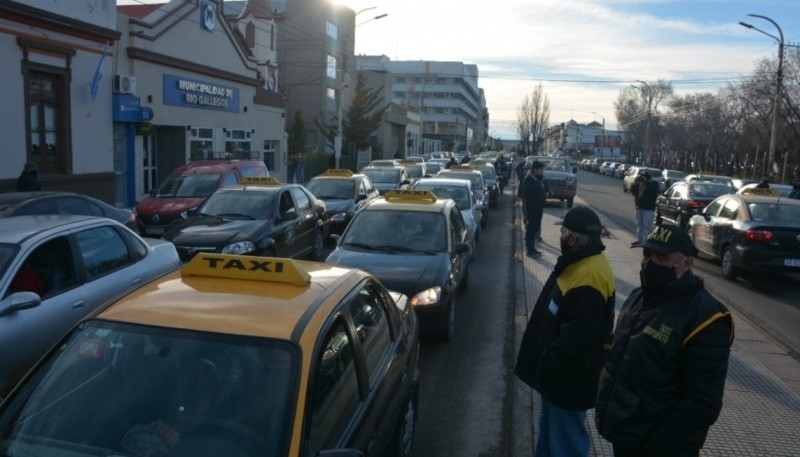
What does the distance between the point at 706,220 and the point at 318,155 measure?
2787 centimetres

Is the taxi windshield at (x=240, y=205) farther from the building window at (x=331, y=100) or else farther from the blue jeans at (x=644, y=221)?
the building window at (x=331, y=100)

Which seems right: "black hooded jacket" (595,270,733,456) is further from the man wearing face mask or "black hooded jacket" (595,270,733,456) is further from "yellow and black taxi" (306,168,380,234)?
"yellow and black taxi" (306,168,380,234)

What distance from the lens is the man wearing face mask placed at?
304cm

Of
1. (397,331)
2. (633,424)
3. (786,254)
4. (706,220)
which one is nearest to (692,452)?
(633,424)

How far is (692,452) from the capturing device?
3207 millimetres

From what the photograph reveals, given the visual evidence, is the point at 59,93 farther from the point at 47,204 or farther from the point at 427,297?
the point at 427,297

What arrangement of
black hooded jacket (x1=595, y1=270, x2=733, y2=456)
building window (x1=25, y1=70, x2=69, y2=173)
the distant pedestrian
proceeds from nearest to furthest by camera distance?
black hooded jacket (x1=595, y1=270, x2=733, y2=456)
the distant pedestrian
building window (x1=25, y1=70, x2=69, y2=173)

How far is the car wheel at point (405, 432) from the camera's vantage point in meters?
4.55

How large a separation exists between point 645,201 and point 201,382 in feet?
42.0

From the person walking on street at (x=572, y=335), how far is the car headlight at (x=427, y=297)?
324 centimetres

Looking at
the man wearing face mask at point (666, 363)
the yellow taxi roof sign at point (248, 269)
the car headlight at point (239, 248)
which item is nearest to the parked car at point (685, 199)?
the car headlight at point (239, 248)

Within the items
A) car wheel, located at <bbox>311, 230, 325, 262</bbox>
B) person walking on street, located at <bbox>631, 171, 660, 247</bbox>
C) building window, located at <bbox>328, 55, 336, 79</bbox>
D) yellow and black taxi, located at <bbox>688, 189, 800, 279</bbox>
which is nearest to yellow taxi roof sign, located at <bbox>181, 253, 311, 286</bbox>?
car wheel, located at <bbox>311, 230, 325, 262</bbox>

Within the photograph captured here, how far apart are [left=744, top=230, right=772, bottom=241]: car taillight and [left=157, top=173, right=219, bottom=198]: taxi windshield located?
10.8m

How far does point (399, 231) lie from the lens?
8.98m
